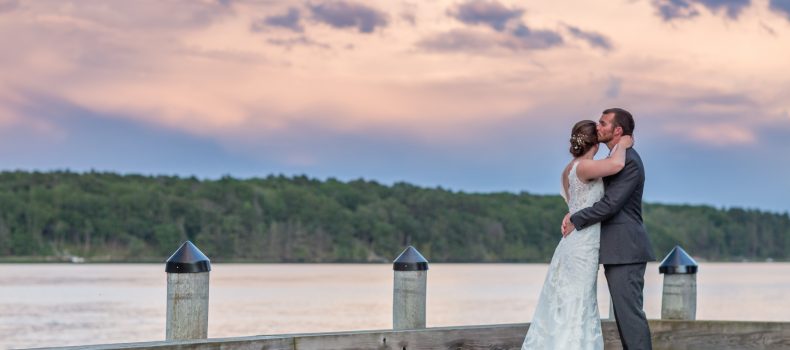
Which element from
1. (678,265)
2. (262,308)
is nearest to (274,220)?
(262,308)

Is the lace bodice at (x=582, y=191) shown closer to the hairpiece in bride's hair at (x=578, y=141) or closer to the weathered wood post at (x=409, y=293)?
the hairpiece in bride's hair at (x=578, y=141)

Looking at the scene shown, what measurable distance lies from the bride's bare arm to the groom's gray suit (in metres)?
0.05

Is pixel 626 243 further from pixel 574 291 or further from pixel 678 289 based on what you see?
pixel 678 289

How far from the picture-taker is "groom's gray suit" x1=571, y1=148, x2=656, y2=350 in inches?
266

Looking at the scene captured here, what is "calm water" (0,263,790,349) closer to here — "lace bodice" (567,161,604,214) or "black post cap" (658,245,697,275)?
"black post cap" (658,245,697,275)

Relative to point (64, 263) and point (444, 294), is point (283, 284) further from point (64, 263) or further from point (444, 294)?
point (64, 263)

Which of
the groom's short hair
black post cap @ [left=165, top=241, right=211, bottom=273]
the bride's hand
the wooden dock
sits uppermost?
the groom's short hair

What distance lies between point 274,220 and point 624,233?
137950 mm

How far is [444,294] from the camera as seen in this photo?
6944 cm

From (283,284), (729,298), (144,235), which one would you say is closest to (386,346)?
(729,298)

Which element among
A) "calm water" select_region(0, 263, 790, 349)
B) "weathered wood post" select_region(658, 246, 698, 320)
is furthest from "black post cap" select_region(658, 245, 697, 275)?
"calm water" select_region(0, 263, 790, 349)

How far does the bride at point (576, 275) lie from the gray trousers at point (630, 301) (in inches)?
8.8

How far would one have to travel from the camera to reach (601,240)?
6922 millimetres

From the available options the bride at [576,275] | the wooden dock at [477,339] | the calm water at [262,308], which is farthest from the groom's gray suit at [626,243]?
the calm water at [262,308]
